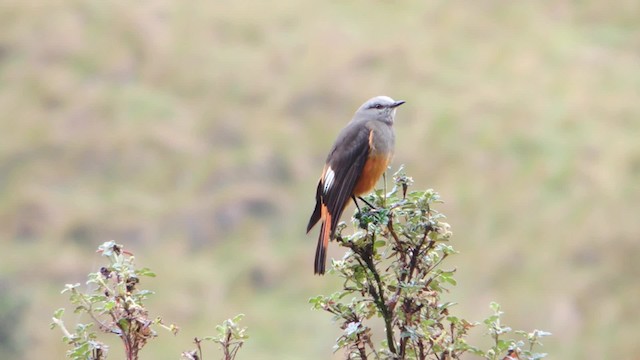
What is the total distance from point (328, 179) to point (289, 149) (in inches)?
457

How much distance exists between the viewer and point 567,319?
40.3 feet

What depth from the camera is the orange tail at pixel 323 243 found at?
3671 millimetres

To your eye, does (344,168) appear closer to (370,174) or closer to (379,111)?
(370,174)

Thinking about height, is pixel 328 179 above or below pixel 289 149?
below

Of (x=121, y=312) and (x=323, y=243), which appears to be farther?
(x=323, y=243)

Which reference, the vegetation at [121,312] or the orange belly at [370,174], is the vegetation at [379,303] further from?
the orange belly at [370,174]

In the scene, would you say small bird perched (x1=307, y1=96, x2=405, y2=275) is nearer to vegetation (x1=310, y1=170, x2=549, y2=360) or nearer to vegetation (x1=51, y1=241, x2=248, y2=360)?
vegetation (x1=310, y1=170, x2=549, y2=360)

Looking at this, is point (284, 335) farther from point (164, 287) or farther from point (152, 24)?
point (152, 24)

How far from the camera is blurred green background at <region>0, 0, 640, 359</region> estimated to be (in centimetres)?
1298

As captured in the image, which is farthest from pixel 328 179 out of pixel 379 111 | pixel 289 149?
pixel 289 149

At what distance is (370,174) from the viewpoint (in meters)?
4.60

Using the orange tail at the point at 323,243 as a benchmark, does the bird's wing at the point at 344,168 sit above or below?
above

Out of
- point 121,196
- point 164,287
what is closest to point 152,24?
point 121,196

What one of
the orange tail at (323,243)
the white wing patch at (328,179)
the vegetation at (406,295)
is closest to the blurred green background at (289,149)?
the white wing patch at (328,179)
